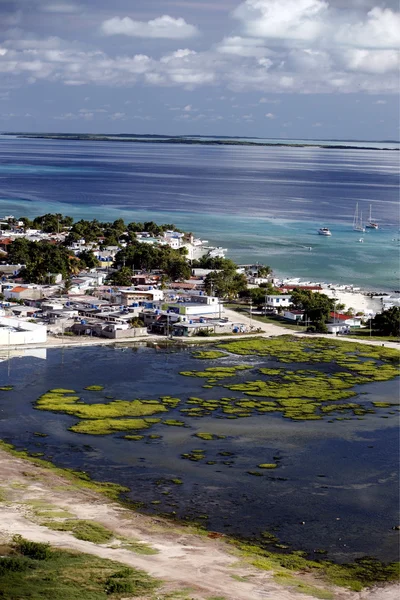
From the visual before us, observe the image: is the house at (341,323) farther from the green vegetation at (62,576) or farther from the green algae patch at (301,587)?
the green vegetation at (62,576)

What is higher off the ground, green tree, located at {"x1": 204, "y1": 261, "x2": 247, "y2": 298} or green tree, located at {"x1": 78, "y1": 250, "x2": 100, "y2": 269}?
green tree, located at {"x1": 78, "y1": 250, "x2": 100, "y2": 269}

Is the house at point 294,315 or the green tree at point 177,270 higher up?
the green tree at point 177,270

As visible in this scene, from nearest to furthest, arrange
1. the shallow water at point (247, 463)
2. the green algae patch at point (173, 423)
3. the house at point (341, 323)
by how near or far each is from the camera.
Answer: the shallow water at point (247, 463)
the green algae patch at point (173, 423)
the house at point (341, 323)

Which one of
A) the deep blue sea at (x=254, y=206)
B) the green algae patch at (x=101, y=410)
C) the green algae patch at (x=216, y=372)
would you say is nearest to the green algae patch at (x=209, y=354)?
the green algae patch at (x=216, y=372)

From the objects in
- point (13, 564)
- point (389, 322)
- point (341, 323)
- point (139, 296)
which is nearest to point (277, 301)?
point (341, 323)

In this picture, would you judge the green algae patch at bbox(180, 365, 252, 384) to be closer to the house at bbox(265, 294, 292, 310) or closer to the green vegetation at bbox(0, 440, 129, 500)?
the green vegetation at bbox(0, 440, 129, 500)

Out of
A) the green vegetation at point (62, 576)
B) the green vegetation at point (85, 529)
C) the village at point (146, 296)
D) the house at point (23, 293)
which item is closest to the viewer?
the green vegetation at point (62, 576)

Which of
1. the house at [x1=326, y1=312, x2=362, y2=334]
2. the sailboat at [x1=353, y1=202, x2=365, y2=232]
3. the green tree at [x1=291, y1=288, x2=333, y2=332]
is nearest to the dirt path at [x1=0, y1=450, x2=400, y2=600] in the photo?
the house at [x1=326, y1=312, x2=362, y2=334]

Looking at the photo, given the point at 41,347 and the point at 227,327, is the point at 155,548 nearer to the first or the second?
the point at 41,347
